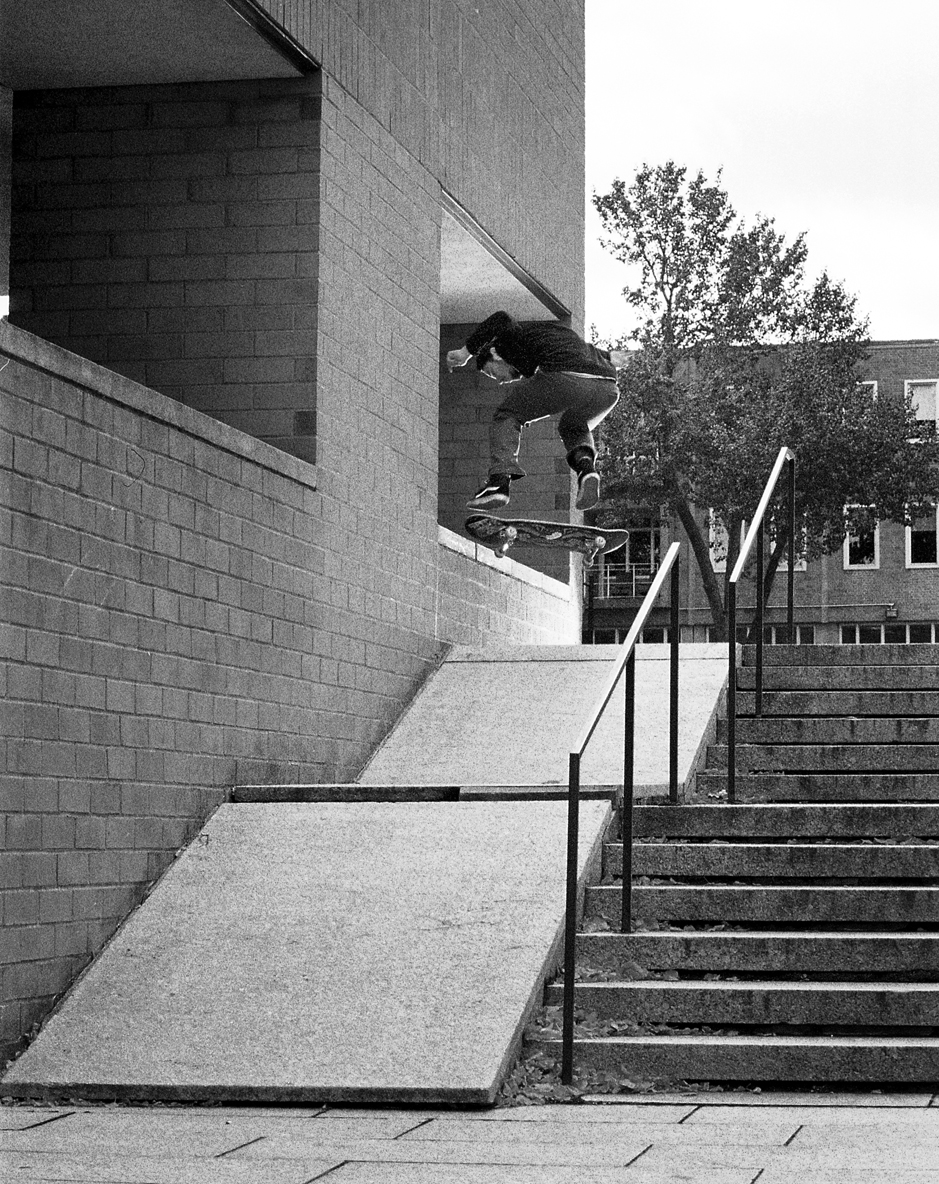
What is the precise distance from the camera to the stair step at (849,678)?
358 inches

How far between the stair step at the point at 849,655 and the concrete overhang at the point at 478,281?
11.9 feet

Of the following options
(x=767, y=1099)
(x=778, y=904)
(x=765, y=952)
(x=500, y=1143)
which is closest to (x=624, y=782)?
(x=778, y=904)

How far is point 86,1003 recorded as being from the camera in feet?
20.5

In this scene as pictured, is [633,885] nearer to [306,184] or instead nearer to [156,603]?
[156,603]

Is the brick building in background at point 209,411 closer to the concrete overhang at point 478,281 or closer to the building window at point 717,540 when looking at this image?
the concrete overhang at point 478,281

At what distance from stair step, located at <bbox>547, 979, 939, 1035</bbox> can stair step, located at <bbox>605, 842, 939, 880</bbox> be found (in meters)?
0.76

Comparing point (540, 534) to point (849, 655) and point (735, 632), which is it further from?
point (735, 632)

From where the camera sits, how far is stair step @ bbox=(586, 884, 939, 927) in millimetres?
6469

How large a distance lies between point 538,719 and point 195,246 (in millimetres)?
2923

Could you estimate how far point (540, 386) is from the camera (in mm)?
10758

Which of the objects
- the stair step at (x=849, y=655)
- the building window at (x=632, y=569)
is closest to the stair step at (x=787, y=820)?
the stair step at (x=849, y=655)

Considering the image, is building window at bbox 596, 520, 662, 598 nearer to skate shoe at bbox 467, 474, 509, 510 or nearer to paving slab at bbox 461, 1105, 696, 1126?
skate shoe at bbox 467, 474, 509, 510

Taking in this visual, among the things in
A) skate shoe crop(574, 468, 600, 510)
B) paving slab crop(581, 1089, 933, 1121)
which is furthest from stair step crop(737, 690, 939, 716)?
paving slab crop(581, 1089, 933, 1121)

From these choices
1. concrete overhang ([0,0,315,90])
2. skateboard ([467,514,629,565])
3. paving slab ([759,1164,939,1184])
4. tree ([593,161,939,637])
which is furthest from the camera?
tree ([593,161,939,637])
